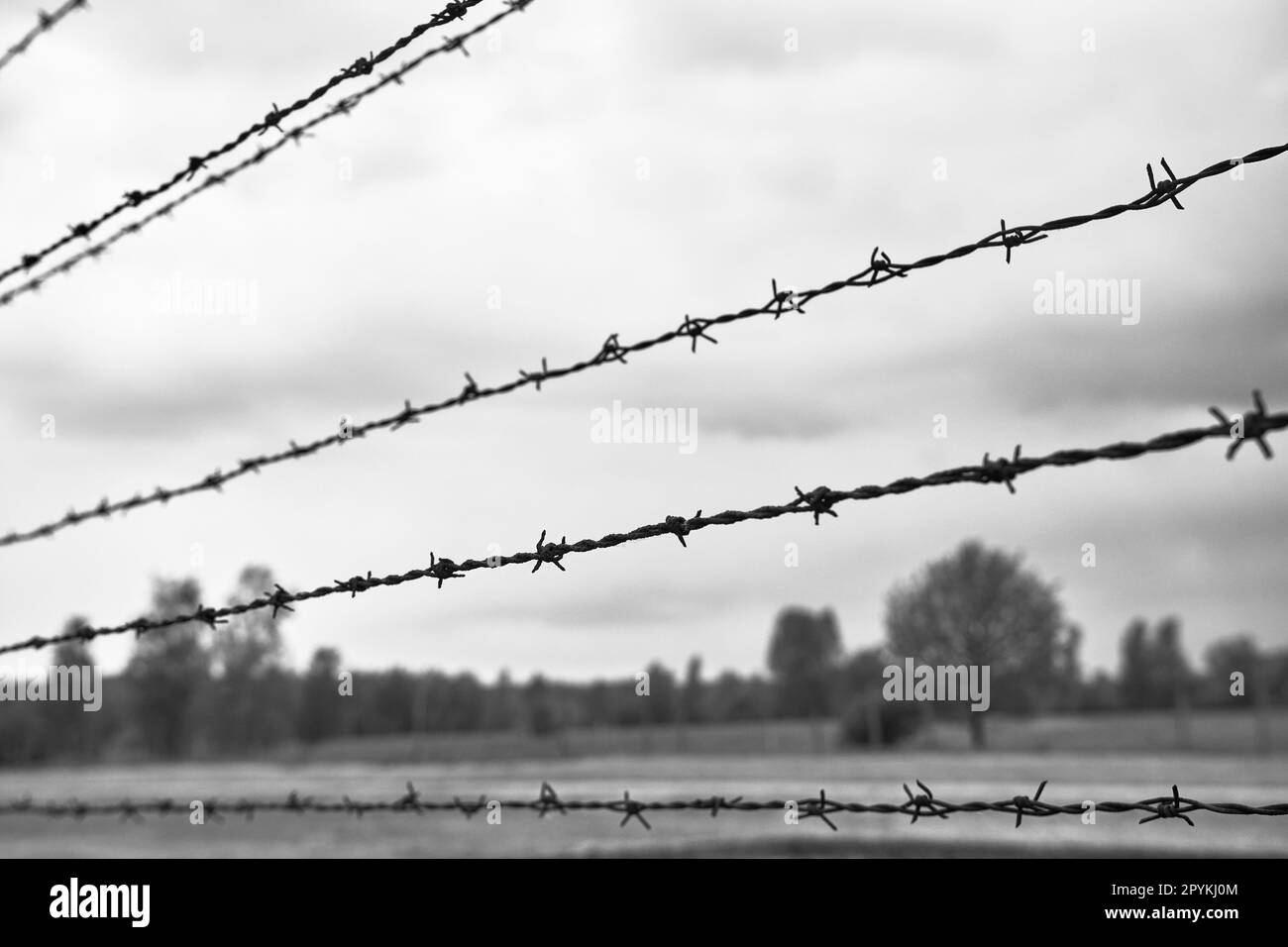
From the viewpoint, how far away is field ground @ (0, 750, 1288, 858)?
11602 mm

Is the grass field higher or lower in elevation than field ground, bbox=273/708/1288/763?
higher

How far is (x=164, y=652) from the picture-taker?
59.7m

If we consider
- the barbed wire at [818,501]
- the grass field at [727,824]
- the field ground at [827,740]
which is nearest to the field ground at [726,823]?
the grass field at [727,824]

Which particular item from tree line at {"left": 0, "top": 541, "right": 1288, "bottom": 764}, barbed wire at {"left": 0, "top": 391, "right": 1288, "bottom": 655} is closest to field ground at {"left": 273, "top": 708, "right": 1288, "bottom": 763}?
tree line at {"left": 0, "top": 541, "right": 1288, "bottom": 764}

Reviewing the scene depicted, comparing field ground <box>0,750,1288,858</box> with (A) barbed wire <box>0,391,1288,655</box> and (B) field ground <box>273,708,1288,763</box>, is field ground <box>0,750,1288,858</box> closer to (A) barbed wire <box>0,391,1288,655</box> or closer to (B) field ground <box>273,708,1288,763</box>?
(A) barbed wire <box>0,391,1288,655</box>

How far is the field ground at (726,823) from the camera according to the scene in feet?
38.1

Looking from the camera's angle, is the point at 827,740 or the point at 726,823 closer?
the point at 726,823

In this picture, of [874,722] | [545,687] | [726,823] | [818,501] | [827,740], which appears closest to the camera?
[818,501]

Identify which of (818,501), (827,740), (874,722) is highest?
(818,501)

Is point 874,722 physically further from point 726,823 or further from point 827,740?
point 726,823

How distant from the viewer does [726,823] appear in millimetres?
14523

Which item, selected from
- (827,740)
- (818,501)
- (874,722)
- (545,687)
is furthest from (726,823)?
(545,687)
